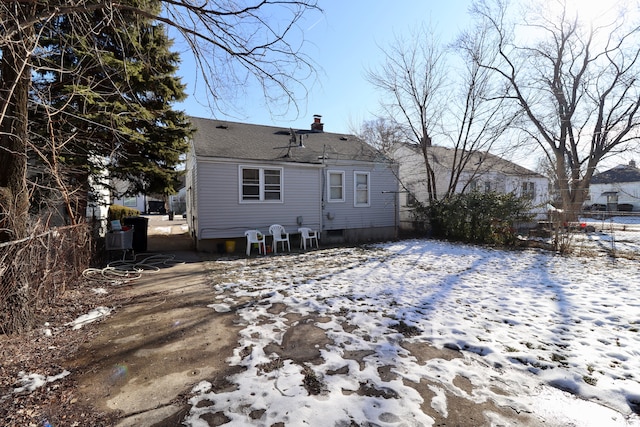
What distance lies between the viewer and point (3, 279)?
3.13 metres

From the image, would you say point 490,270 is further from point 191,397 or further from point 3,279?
point 3,279

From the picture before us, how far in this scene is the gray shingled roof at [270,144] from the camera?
34.3 ft

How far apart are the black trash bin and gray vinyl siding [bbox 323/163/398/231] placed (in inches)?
251

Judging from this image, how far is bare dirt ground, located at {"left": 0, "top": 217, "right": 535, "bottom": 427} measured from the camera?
7.23 ft

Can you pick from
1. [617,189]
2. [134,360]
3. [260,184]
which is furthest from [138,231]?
[617,189]

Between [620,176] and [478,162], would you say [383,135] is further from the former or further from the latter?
[620,176]

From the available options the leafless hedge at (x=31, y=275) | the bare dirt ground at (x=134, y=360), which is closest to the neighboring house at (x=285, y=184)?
the leafless hedge at (x=31, y=275)

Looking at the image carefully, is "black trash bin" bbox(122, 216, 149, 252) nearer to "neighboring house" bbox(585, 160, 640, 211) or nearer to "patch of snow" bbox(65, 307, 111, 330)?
"patch of snow" bbox(65, 307, 111, 330)

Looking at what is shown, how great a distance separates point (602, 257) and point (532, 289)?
5232mm

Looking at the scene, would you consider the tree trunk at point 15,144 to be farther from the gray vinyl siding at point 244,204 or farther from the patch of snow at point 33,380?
the gray vinyl siding at point 244,204

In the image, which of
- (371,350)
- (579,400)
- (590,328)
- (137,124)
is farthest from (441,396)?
(137,124)

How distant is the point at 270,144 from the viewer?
40.1 feet

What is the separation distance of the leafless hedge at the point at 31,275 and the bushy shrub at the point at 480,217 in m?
12.0

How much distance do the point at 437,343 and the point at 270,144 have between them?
10.4 metres
